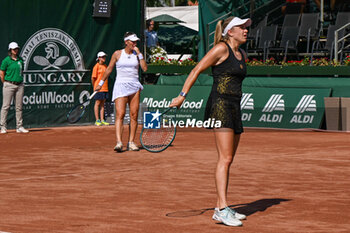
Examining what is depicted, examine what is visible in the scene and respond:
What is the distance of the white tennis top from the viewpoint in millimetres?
12992

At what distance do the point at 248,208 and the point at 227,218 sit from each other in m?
0.98

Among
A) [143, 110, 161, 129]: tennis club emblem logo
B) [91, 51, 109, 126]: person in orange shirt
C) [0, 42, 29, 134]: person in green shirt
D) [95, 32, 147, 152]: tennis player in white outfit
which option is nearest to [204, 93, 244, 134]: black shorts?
[143, 110, 161, 129]: tennis club emblem logo

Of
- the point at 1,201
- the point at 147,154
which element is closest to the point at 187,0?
the point at 147,154

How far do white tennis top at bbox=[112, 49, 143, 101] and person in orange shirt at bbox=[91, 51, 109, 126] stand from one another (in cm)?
631

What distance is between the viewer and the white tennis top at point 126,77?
12992 mm

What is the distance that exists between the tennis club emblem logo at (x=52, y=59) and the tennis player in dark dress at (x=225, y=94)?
467 inches

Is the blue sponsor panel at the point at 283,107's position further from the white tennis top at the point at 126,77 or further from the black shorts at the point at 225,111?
the black shorts at the point at 225,111

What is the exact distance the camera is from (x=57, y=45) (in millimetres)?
19125

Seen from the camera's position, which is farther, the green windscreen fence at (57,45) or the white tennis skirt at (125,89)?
the green windscreen fence at (57,45)

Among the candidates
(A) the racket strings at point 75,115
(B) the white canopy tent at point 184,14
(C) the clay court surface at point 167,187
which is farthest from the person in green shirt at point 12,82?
(B) the white canopy tent at point 184,14

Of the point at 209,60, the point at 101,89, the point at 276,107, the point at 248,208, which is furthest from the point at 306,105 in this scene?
the point at 209,60

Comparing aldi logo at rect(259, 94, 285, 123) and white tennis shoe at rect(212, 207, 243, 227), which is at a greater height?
white tennis shoe at rect(212, 207, 243, 227)

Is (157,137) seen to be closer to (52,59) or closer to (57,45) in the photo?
(52,59)

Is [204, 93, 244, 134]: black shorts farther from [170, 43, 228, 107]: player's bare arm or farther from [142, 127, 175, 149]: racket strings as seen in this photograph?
[142, 127, 175, 149]: racket strings
